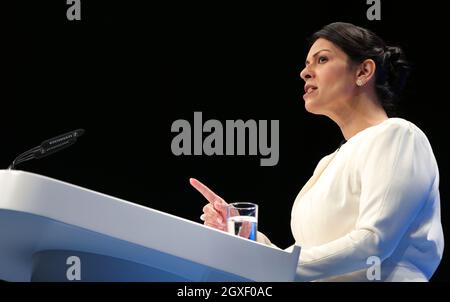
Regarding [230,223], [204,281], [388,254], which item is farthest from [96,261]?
[388,254]

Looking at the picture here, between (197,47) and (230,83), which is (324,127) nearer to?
(230,83)

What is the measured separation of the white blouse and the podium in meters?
0.24

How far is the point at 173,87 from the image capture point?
3033 millimetres

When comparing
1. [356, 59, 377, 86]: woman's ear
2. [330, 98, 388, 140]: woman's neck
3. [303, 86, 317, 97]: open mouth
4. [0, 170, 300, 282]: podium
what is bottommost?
[0, 170, 300, 282]: podium

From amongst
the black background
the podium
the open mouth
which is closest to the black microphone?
the podium

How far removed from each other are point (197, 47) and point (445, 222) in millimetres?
1428

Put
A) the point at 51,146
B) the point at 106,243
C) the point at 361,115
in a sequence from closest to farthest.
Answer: the point at 106,243, the point at 51,146, the point at 361,115

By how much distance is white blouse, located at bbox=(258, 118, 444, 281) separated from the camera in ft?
5.01

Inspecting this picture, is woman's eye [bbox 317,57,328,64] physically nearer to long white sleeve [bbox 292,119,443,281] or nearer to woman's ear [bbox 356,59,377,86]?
woman's ear [bbox 356,59,377,86]

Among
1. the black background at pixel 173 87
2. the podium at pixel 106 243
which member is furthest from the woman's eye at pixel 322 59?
the podium at pixel 106 243

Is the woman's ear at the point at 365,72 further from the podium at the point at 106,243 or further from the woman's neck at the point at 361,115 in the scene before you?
the podium at the point at 106,243

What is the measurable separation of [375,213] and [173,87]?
64.5 inches

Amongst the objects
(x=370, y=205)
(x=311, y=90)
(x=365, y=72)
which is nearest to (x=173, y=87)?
(x=311, y=90)

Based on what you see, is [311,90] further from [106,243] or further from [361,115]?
[106,243]
